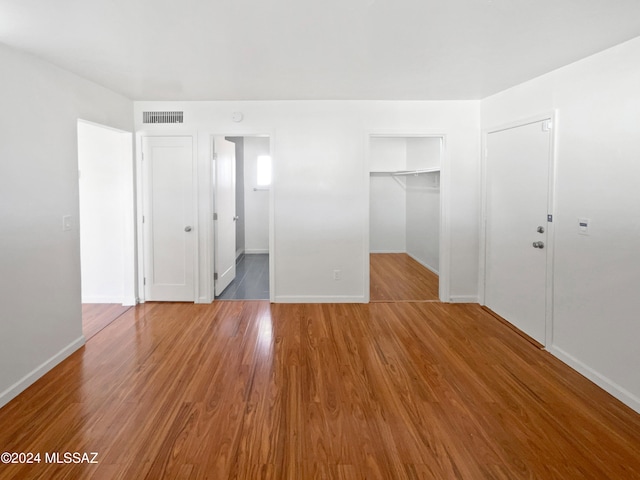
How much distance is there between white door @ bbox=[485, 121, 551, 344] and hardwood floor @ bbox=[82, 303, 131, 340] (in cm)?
427

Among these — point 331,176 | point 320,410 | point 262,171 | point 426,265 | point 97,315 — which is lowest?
point 320,410

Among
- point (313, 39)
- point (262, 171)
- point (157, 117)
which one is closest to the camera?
point (313, 39)

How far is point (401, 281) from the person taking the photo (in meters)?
5.79

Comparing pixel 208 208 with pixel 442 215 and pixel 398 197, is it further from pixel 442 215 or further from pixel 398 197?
pixel 398 197

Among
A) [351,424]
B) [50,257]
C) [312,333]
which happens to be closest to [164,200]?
[50,257]

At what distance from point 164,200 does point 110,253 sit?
0.93m

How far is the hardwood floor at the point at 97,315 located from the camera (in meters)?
3.80

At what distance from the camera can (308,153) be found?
455cm

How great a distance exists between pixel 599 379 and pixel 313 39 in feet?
10.5

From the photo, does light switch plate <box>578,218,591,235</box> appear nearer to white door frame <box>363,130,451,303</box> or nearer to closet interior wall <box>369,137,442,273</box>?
white door frame <box>363,130,451,303</box>

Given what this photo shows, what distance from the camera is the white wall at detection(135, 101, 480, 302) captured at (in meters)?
4.51

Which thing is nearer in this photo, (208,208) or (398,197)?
(208,208)

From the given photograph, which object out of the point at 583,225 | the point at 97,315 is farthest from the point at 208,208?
the point at 583,225

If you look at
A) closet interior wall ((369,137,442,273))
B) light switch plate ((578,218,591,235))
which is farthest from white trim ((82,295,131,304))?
closet interior wall ((369,137,442,273))
